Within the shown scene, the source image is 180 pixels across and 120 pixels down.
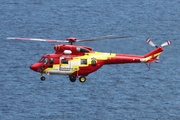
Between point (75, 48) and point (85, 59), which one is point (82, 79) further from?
point (75, 48)

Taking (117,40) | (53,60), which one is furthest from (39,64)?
(117,40)

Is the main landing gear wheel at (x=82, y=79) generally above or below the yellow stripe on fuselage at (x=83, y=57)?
below

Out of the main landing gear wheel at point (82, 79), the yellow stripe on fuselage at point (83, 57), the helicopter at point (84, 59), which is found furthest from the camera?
the yellow stripe on fuselage at point (83, 57)

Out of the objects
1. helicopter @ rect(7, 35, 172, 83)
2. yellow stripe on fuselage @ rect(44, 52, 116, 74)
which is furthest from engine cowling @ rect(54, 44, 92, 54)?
yellow stripe on fuselage @ rect(44, 52, 116, 74)

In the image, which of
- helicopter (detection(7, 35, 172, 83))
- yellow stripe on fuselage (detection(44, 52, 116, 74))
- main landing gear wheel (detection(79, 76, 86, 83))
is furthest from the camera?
yellow stripe on fuselage (detection(44, 52, 116, 74))

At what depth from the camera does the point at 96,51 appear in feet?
440

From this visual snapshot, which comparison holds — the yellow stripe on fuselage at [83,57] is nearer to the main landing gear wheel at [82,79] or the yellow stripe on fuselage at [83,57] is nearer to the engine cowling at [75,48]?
the engine cowling at [75,48]

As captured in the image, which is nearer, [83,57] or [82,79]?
[82,79]

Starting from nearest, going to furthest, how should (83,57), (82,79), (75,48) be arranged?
(75,48) < (82,79) < (83,57)

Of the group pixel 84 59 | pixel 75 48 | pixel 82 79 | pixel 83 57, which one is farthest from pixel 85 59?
pixel 82 79

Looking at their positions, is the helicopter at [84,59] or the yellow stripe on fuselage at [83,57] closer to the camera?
the helicopter at [84,59]

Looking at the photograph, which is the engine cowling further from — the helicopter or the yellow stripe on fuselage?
the yellow stripe on fuselage

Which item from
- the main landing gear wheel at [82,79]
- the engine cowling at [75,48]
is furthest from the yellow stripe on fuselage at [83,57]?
the main landing gear wheel at [82,79]

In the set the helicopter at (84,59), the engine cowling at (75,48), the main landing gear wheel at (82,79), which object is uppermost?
the engine cowling at (75,48)
